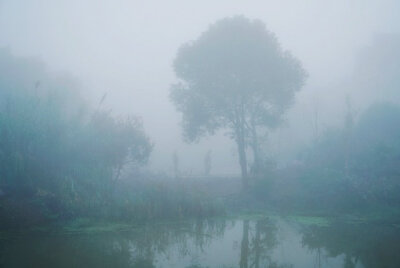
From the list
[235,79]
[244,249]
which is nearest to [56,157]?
[235,79]

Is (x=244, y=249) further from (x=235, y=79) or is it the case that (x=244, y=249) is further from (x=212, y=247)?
(x=235, y=79)

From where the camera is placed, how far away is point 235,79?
23016mm

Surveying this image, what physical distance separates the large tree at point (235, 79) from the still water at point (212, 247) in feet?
34.9

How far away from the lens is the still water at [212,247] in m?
7.87

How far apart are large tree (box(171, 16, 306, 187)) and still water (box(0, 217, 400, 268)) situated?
1063 cm

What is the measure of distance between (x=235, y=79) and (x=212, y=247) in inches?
606

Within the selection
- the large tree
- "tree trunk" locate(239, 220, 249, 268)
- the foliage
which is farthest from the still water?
the large tree

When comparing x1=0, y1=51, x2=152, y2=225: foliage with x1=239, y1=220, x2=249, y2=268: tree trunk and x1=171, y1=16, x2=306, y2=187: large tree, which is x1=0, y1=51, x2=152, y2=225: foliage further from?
x1=239, y1=220, x2=249, y2=268: tree trunk

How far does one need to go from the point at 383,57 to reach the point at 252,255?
51240 mm

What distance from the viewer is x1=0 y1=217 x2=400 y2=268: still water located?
7.87 m

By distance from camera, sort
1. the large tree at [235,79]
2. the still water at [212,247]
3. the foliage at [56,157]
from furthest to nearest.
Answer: the large tree at [235,79], the foliage at [56,157], the still water at [212,247]

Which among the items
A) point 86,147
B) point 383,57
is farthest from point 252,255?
point 383,57

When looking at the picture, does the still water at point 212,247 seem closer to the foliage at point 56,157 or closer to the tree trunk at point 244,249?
the tree trunk at point 244,249

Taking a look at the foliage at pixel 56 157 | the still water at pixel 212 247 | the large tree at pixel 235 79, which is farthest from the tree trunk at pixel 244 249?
the large tree at pixel 235 79
